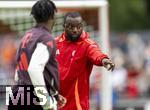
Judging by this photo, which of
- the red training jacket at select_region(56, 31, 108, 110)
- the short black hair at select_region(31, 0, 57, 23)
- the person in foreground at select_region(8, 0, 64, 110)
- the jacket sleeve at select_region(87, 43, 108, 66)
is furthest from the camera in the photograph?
the red training jacket at select_region(56, 31, 108, 110)

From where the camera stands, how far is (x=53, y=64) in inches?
358

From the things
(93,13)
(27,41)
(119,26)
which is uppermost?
(27,41)

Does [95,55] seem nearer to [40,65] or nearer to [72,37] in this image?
[72,37]

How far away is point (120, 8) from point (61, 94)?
73.0ft

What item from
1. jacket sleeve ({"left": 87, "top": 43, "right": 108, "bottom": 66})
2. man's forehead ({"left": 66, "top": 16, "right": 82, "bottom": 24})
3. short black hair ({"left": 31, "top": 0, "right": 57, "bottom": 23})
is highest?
short black hair ({"left": 31, "top": 0, "right": 57, "bottom": 23})

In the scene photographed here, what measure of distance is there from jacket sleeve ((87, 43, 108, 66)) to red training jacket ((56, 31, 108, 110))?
0.14 feet

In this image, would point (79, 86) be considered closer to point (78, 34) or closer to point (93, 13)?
point (78, 34)

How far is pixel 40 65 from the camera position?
884 cm

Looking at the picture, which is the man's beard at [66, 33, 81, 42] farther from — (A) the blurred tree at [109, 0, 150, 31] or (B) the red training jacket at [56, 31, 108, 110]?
(A) the blurred tree at [109, 0, 150, 31]

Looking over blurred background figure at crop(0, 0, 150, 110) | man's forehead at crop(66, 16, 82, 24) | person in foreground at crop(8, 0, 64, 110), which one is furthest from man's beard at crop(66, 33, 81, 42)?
blurred background figure at crop(0, 0, 150, 110)

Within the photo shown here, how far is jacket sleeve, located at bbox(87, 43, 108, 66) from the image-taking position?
9859mm

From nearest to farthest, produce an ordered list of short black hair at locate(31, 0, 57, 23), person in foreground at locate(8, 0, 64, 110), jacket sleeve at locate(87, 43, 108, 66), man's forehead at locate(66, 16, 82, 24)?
1. person in foreground at locate(8, 0, 64, 110)
2. short black hair at locate(31, 0, 57, 23)
3. jacket sleeve at locate(87, 43, 108, 66)
4. man's forehead at locate(66, 16, 82, 24)

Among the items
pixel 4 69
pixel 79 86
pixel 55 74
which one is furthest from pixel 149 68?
pixel 55 74

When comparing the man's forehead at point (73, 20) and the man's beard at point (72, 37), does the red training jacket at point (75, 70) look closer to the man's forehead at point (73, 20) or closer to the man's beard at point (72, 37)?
the man's beard at point (72, 37)
